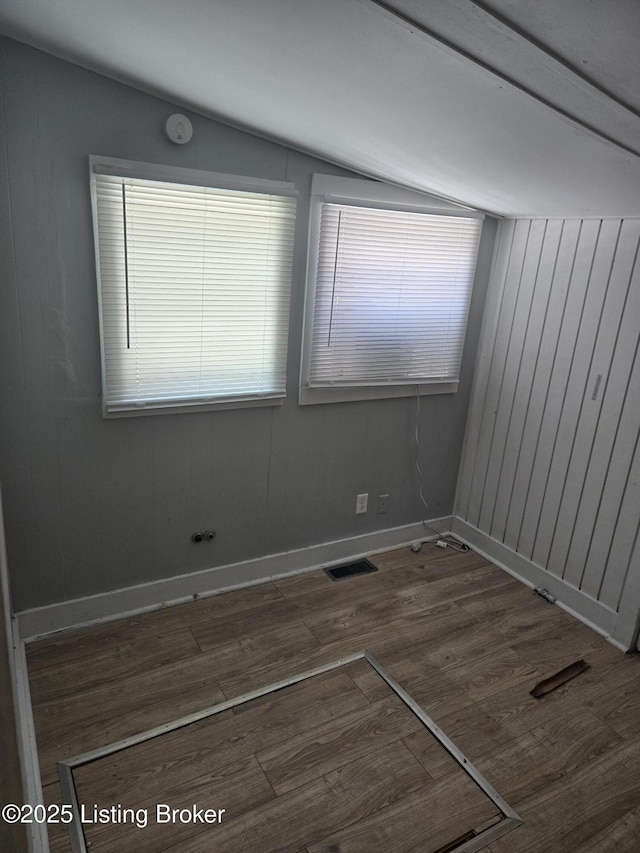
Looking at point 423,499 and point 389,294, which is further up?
point 389,294

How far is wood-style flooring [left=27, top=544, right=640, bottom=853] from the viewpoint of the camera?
5.90 ft

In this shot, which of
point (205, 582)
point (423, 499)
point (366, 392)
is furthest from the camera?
point (423, 499)

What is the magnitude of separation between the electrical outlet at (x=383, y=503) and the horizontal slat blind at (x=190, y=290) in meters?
1.04

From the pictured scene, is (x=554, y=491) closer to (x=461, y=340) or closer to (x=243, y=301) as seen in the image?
(x=461, y=340)

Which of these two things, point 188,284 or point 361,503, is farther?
point 361,503

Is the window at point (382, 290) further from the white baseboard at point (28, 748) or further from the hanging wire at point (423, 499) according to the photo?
the white baseboard at point (28, 748)

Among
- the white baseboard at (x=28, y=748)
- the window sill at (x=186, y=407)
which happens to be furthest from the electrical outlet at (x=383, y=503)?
the white baseboard at (x=28, y=748)

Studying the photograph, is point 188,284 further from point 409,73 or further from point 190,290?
point 409,73

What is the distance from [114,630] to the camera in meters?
2.54

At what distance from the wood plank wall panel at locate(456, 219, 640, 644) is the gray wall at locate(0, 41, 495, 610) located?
32cm

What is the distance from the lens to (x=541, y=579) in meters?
3.13

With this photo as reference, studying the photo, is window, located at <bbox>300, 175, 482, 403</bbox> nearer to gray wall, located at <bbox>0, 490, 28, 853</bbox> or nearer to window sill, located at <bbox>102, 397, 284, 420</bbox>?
window sill, located at <bbox>102, 397, 284, 420</bbox>

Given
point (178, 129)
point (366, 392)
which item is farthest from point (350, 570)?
point (178, 129)

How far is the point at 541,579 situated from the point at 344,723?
1.51 m
